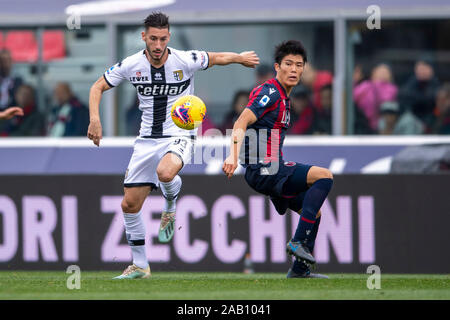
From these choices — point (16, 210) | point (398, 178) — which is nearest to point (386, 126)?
point (398, 178)

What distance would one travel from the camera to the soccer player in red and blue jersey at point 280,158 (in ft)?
29.2

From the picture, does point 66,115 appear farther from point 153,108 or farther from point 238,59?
point 238,59

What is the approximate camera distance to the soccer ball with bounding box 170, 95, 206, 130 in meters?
9.24

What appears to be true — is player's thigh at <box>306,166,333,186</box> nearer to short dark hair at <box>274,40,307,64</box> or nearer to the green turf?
the green turf

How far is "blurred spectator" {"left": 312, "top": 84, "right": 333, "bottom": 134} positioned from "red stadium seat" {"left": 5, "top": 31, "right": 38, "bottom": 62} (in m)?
4.63

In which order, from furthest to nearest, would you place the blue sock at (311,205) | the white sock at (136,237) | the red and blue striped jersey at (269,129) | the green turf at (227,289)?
the white sock at (136,237) < the red and blue striped jersey at (269,129) < the blue sock at (311,205) < the green turf at (227,289)

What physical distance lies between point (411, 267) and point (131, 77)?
4815 mm

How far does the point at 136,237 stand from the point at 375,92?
20.4 ft

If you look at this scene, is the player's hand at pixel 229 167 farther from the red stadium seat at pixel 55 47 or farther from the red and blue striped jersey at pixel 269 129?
the red stadium seat at pixel 55 47

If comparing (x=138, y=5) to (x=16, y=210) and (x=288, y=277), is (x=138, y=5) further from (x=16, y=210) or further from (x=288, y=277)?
(x=288, y=277)

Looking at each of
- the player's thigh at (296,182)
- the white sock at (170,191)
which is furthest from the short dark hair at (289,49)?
the white sock at (170,191)

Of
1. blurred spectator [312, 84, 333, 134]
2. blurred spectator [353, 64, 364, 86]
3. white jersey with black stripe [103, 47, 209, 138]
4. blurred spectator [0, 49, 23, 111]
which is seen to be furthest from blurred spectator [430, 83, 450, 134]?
blurred spectator [0, 49, 23, 111]

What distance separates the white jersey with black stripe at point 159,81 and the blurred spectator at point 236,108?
4.95 metres

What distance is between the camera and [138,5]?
50.8 ft
